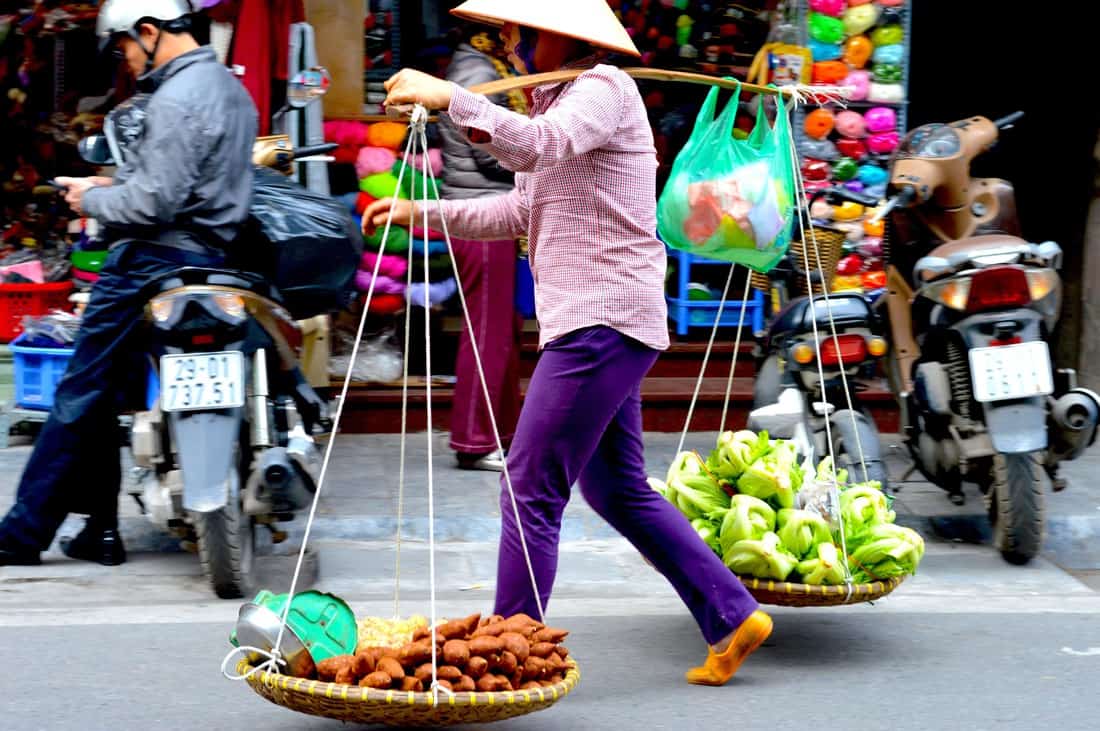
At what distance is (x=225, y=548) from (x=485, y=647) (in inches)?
67.8

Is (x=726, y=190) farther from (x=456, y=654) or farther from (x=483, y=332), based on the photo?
(x=483, y=332)

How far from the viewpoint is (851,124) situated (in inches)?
313

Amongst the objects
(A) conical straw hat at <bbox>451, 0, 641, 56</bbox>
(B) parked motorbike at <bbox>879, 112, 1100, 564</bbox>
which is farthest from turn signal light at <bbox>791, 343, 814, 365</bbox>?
(A) conical straw hat at <bbox>451, 0, 641, 56</bbox>

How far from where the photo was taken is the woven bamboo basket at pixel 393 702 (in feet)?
11.3

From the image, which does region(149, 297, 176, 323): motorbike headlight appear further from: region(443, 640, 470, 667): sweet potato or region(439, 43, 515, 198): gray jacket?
region(439, 43, 515, 198): gray jacket

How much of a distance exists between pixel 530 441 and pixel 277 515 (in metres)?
1.59

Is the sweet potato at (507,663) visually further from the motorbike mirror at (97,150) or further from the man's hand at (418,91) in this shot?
the motorbike mirror at (97,150)

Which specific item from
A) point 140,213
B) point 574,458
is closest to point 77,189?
point 140,213

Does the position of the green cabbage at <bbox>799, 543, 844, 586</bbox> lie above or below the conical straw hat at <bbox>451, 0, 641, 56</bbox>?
below

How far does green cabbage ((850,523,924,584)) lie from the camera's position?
452 centimetres

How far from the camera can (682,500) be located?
189 inches

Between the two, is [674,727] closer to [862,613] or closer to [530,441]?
[530,441]

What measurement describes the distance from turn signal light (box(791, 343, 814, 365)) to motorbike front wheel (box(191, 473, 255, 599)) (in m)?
2.12

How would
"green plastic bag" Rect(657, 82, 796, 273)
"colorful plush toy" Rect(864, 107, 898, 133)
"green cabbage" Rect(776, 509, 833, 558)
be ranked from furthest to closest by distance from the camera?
"colorful plush toy" Rect(864, 107, 898, 133) → "green plastic bag" Rect(657, 82, 796, 273) → "green cabbage" Rect(776, 509, 833, 558)
